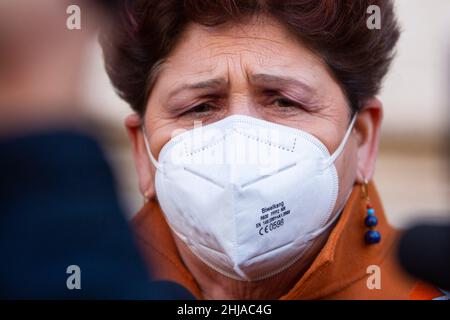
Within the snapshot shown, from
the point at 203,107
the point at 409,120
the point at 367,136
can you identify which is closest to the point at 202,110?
the point at 203,107

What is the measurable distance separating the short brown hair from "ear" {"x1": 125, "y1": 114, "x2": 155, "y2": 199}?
4 cm

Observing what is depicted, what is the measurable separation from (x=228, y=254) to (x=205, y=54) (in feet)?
1.54

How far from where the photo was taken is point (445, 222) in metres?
2.07

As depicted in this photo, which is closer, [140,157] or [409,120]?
[140,157]

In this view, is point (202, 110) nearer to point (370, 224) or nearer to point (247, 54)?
point (247, 54)

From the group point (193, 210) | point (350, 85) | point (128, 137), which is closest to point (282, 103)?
point (350, 85)

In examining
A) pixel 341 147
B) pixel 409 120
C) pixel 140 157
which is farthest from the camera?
pixel 409 120

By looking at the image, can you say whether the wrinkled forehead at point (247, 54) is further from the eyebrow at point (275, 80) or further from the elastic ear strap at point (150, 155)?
the elastic ear strap at point (150, 155)

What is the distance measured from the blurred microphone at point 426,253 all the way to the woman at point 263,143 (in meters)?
0.12

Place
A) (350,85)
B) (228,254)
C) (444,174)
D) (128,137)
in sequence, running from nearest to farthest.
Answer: (228,254) < (350,85) < (128,137) < (444,174)

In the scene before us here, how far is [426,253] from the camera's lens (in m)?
1.76

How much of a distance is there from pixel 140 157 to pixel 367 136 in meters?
0.57
